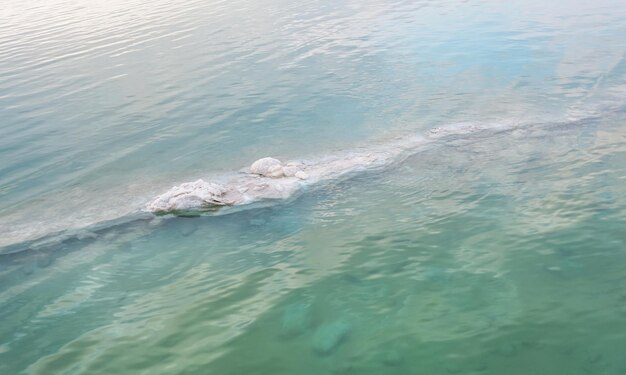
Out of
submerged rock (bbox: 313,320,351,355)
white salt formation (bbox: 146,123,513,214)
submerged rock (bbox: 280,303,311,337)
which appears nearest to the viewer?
submerged rock (bbox: 313,320,351,355)

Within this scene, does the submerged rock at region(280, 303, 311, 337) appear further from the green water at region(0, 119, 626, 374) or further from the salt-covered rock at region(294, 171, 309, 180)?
the salt-covered rock at region(294, 171, 309, 180)

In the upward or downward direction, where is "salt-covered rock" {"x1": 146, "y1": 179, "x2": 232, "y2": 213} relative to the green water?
upward

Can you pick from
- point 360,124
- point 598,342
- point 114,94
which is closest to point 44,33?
point 114,94

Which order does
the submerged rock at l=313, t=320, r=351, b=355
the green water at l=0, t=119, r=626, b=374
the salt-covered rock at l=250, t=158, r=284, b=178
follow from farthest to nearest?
the salt-covered rock at l=250, t=158, r=284, b=178 < the submerged rock at l=313, t=320, r=351, b=355 < the green water at l=0, t=119, r=626, b=374

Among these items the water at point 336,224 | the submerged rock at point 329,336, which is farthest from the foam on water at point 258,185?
the submerged rock at point 329,336

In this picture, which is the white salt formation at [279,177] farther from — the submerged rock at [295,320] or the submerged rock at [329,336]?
the submerged rock at [329,336]

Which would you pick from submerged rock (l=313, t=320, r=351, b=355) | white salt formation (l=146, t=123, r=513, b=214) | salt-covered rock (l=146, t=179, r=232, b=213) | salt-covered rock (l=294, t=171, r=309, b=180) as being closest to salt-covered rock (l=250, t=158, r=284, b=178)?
white salt formation (l=146, t=123, r=513, b=214)

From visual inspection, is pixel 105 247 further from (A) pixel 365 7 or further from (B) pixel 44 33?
(B) pixel 44 33
